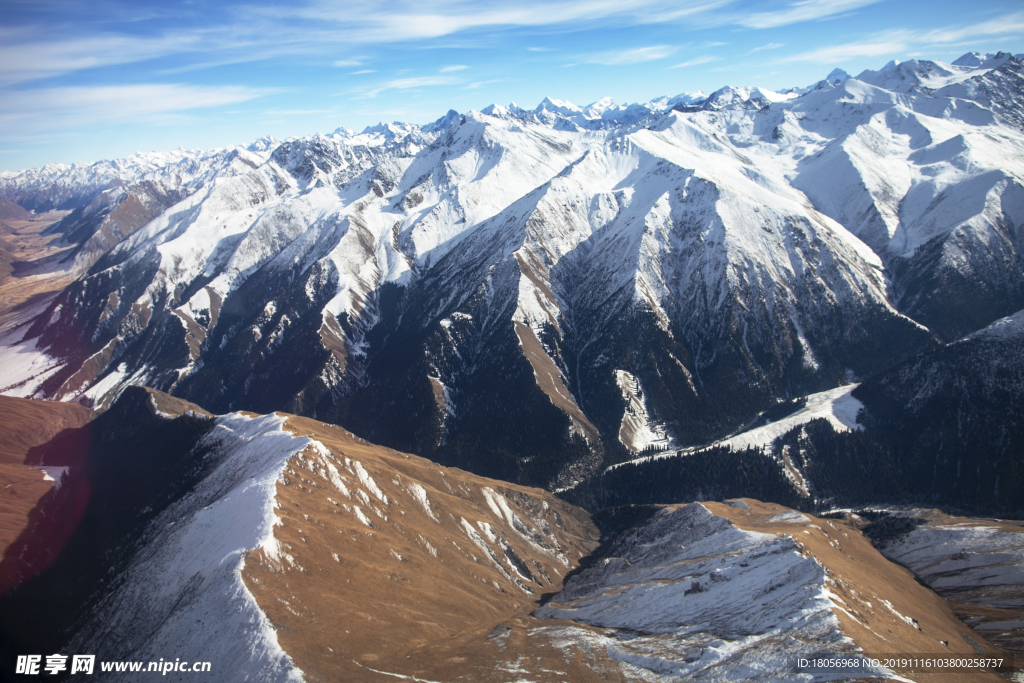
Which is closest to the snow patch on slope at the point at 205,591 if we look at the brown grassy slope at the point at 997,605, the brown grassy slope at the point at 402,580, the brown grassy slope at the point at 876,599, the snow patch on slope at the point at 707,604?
the brown grassy slope at the point at 402,580

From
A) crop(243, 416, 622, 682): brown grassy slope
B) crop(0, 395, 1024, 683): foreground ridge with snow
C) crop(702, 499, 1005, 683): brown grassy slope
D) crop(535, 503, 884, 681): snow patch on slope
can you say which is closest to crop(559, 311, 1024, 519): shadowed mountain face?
crop(0, 395, 1024, 683): foreground ridge with snow

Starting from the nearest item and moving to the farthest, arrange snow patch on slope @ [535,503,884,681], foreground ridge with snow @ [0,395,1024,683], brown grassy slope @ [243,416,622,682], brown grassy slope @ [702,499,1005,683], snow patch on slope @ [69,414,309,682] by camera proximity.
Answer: snow patch on slope @ [69,414,309,682]
snow patch on slope @ [535,503,884,681]
foreground ridge with snow @ [0,395,1024,683]
brown grassy slope @ [243,416,622,682]
brown grassy slope @ [702,499,1005,683]

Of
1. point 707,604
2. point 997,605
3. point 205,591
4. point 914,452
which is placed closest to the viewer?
Result: point 205,591

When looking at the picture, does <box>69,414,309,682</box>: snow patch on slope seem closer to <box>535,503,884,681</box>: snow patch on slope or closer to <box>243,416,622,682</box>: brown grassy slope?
<box>243,416,622,682</box>: brown grassy slope

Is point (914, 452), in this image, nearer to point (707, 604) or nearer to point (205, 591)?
point (707, 604)

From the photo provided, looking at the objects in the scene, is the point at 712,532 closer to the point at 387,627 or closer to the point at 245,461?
the point at 387,627

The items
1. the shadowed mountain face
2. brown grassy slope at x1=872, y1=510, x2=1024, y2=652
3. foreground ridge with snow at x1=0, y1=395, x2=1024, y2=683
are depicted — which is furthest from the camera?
the shadowed mountain face

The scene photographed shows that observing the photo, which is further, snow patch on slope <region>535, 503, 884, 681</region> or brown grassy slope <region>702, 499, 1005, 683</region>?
brown grassy slope <region>702, 499, 1005, 683</region>

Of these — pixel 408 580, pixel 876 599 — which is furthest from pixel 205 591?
pixel 876 599

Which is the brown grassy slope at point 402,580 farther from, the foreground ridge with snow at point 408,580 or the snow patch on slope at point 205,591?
the snow patch on slope at point 205,591
